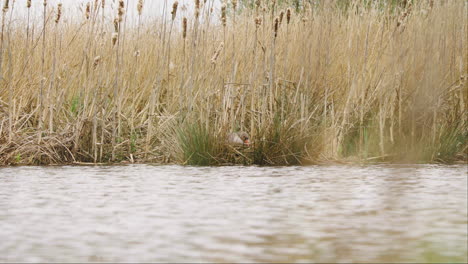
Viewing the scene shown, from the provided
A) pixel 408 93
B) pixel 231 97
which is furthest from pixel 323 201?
pixel 408 93

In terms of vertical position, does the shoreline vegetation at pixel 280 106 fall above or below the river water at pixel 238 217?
above

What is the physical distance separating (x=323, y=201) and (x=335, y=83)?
387cm

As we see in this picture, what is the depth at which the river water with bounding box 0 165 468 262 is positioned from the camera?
2.33 metres

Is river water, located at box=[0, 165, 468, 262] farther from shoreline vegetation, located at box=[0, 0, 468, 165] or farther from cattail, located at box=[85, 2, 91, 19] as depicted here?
cattail, located at box=[85, 2, 91, 19]

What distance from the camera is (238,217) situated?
3029 millimetres

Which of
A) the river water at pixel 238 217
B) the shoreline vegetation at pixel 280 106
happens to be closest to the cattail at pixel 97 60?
the shoreline vegetation at pixel 280 106

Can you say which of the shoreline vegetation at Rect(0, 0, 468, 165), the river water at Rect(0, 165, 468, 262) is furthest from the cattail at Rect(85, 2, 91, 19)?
the river water at Rect(0, 165, 468, 262)

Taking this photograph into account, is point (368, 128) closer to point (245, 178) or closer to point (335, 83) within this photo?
Result: point (335, 83)

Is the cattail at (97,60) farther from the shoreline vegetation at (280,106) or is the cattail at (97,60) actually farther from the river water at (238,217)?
the river water at (238,217)

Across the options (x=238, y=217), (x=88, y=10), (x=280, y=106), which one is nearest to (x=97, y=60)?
(x=88, y=10)

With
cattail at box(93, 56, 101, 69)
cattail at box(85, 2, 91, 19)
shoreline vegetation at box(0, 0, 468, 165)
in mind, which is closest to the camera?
shoreline vegetation at box(0, 0, 468, 165)

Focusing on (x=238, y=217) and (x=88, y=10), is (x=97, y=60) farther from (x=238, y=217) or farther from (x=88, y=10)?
(x=238, y=217)

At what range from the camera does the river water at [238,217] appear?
7.64 feet

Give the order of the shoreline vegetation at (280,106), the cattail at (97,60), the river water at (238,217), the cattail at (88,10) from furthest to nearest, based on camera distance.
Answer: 1. the cattail at (88,10)
2. the cattail at (97,60)
3. the shoreline vegetation at (280,106)
4. the river water at (238,217)
